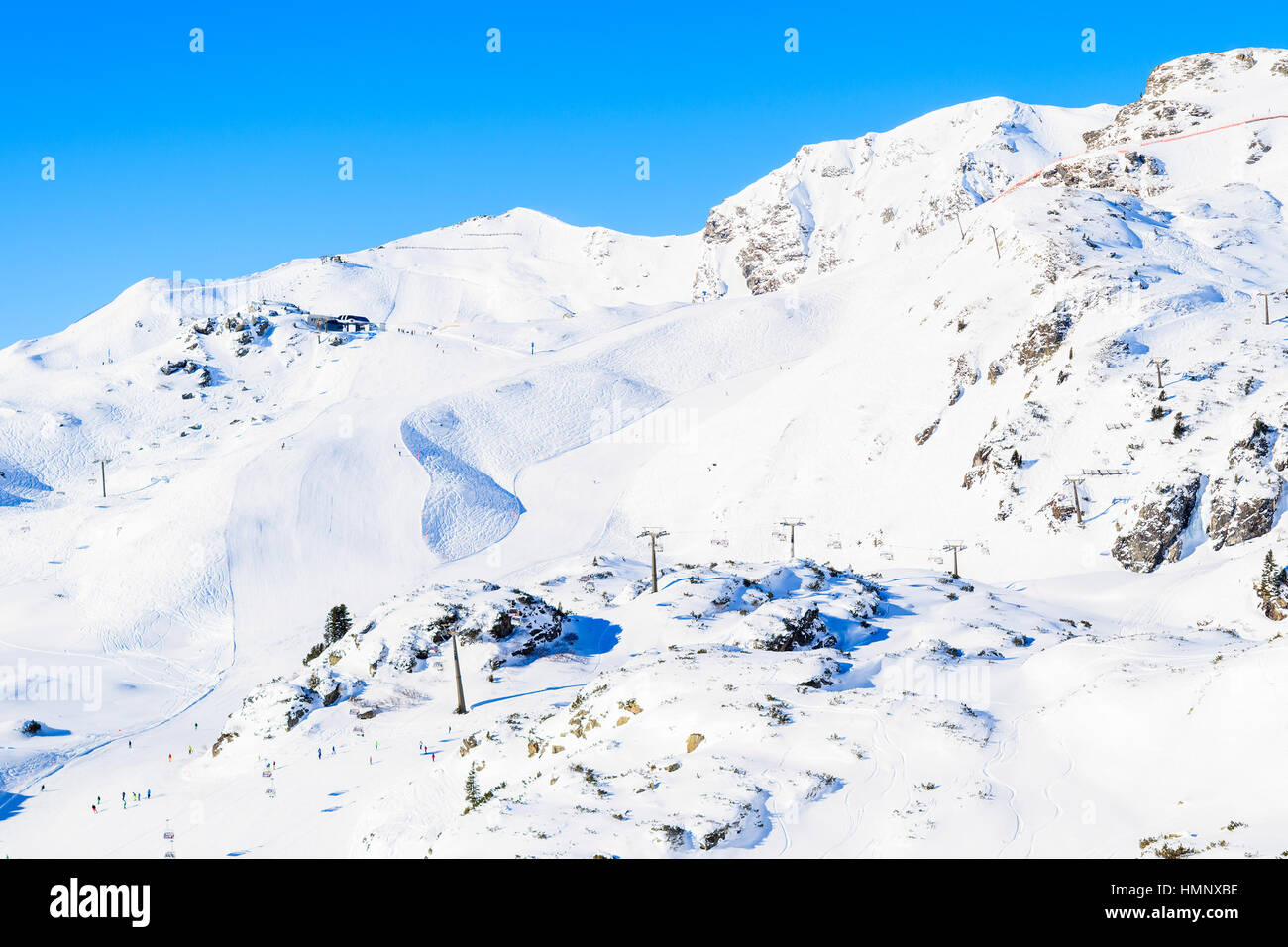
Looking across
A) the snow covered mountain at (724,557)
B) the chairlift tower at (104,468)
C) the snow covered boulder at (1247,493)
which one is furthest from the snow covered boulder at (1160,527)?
the chairlift tower at (104,468)

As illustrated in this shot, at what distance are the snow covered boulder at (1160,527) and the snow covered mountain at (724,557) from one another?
0.88 ft

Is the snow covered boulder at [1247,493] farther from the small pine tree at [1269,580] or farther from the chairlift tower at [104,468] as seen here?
the chairlift tower at [104,468]

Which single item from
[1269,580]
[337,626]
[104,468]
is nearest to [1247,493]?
[1269,580]

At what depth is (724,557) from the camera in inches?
3103

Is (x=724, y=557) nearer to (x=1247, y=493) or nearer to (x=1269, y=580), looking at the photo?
(x=1247, y=493)

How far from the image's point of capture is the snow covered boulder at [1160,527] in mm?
58938

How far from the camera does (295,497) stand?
8638 centimetres

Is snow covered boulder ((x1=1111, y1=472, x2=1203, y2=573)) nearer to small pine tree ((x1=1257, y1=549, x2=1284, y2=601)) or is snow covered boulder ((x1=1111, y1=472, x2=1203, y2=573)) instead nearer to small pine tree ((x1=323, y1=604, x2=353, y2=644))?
small pine tree ((x1=1257, y1=549, x2=1284, y2=601))

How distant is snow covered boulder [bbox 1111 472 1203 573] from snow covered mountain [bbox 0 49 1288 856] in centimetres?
27

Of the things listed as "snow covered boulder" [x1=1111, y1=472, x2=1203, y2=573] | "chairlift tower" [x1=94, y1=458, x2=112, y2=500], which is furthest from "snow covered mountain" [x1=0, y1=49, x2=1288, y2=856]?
"chairlift tower" [x1=94, y1=458, x2=112, y2=500]

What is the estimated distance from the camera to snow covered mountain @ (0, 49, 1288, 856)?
23656 millimetres

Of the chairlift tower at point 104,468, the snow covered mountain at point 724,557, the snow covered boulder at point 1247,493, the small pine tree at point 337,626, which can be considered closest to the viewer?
the snow covered mountain at point 724,557

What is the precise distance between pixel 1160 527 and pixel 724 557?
3439 cm
